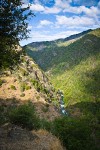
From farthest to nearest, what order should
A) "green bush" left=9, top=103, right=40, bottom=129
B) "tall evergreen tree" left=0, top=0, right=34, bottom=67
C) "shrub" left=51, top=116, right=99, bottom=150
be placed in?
"shrub" left=51, top=116, right=99, bottom=150
"green bush" left=9, top=103, right=40, bottom=129
"tall evergreen tree" left=0, top=0, right=34, bottom=67

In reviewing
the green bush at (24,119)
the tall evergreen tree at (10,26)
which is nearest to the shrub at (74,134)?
the green bush at (24,119)

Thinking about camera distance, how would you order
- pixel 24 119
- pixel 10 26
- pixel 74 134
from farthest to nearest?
pixel 74 134
pixel 24 119
pixel 10 26

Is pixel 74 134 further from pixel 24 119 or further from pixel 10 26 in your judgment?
pixel 10 26

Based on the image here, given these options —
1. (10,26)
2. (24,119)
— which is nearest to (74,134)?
(24,119)

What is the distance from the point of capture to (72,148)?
87.0 feet

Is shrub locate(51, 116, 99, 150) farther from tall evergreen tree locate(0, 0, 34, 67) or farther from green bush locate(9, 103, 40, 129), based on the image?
tall evergreen tree locate(0, 0, 34, 67)

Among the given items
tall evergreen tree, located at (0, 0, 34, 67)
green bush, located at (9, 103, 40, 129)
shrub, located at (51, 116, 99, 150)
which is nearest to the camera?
tall evergreen tree, located at (0, 0, 34, 67)

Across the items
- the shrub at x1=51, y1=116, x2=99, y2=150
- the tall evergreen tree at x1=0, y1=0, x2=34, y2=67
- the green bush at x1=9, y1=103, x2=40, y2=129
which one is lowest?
the shrub at x1=51, y1=116, x2=99, y2=150

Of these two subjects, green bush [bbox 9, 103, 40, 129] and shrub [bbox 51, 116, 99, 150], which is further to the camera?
shrub [bbox 51, 116, 99, 150]

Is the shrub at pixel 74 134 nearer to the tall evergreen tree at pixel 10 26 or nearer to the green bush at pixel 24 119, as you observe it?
the green bush at pixel 24 119

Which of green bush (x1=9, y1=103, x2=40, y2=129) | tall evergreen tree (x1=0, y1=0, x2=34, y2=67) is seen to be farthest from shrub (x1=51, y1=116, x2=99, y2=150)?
tall evergreen tree (x1=0, y1=0, x2=34, y2=67)

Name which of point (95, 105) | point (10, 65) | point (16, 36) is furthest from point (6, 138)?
point (95, 105)

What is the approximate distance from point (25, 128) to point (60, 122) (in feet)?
31.8

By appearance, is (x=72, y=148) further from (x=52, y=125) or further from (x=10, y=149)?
(x=10, y=149)
